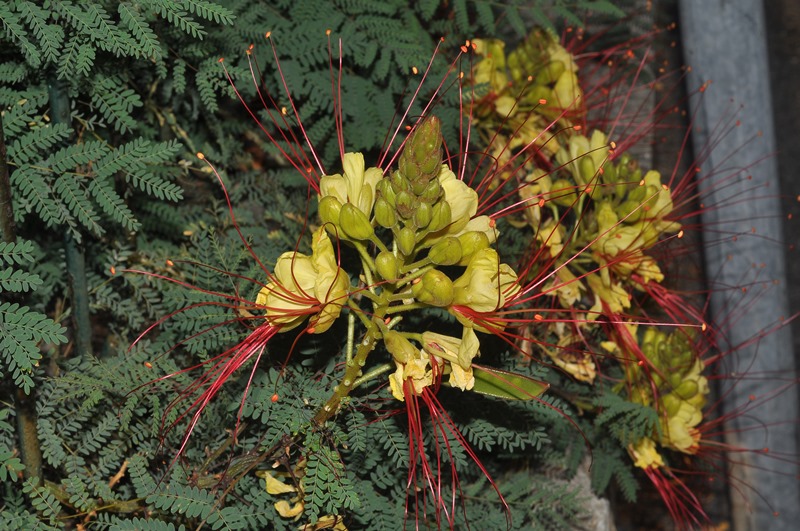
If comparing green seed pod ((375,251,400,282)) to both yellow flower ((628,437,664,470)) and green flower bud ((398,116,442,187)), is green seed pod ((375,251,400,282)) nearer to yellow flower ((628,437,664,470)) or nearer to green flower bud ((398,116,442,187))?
green flower bud ((398,116,442,187))

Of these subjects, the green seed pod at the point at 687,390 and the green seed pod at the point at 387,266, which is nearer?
the green seed pod at the point at 387,266

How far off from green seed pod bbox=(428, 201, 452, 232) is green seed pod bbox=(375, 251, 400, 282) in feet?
0.18

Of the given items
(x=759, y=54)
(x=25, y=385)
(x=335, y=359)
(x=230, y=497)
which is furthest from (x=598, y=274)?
(x=759, y=54)

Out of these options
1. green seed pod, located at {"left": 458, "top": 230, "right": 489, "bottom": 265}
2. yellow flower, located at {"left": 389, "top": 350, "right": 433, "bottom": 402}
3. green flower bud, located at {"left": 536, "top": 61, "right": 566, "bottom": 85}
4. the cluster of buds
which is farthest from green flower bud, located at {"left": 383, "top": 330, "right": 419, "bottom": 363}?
green flower bud, located at {"left": 536, "top": 61, "right": 566, "bottom": 85}

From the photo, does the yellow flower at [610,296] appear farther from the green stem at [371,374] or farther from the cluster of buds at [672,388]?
the green stem at [371,374]

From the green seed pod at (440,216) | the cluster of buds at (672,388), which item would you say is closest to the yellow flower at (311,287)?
the green seed pod at (440,216)

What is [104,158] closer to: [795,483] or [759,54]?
[759,54]

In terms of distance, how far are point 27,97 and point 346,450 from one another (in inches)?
25.4

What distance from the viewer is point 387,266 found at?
958 millimetres

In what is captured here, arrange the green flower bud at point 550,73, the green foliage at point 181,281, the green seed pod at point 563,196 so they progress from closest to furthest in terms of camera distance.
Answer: the green foliage at point 181,281, the green seed pod at point 563,196, the green flower bud at point 550,73

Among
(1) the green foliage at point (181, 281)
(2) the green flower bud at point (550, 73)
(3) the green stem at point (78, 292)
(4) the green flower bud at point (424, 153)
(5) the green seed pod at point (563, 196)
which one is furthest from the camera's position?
(2) the green flower bud at point (550, 73)

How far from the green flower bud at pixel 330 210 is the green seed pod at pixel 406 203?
74 mm

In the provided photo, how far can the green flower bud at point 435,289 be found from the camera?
0.94 m

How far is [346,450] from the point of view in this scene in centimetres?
111
